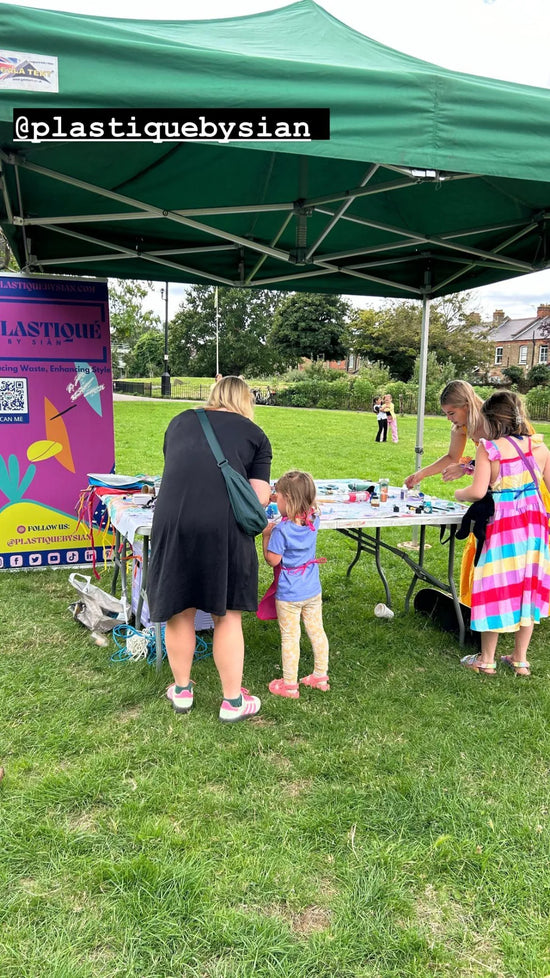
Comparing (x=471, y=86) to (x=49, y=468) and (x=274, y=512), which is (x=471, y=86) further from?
(x=49, y=468)

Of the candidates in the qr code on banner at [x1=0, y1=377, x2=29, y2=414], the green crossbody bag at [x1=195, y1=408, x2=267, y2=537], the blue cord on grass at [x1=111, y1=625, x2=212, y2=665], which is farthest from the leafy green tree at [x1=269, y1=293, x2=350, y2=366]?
the green crossbody bag at [x1=195, y1=408, x2=267, y2=537]

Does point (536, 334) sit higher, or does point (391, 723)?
point (536, 334)

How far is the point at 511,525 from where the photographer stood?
3.33 m

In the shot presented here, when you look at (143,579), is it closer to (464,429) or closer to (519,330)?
(464,429)

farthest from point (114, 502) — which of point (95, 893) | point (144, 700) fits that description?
point (95, 893)

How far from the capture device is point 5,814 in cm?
223

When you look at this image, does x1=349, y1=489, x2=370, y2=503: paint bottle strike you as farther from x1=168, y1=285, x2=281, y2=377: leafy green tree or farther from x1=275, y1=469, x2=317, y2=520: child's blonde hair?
x1=168, y1=285, x2=281, y2=377: leafy green tree

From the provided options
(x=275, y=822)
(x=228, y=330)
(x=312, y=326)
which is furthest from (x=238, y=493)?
(x=228, y=330)

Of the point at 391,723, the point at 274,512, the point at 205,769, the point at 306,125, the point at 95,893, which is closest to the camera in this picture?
the point at 95,893

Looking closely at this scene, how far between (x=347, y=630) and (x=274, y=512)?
3.39 feet

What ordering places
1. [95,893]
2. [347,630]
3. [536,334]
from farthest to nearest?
Result: [536,334]
[347,630]
[95,893]

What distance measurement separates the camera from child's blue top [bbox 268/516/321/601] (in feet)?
9.99

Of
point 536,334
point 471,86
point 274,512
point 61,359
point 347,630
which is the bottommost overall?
point 347,630

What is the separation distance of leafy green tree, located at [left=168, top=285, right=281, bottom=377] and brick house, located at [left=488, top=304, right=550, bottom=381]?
1785 centimetres
